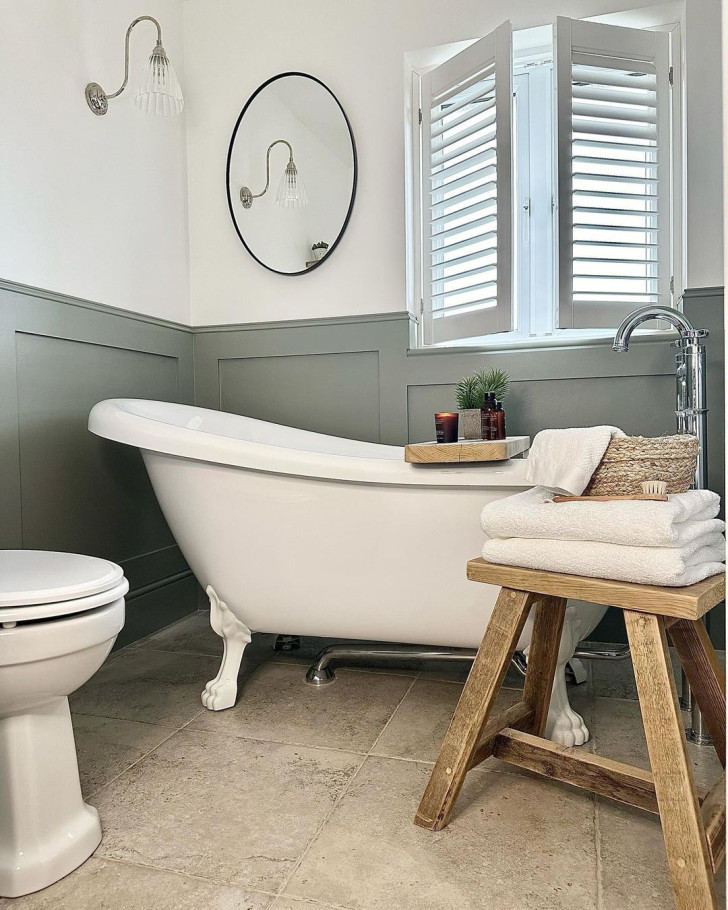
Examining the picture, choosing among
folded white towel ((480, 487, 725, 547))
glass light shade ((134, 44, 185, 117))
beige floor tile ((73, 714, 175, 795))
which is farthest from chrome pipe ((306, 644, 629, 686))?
glass light shade ((134, 44, 185, 117))

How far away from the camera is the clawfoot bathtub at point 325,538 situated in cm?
162

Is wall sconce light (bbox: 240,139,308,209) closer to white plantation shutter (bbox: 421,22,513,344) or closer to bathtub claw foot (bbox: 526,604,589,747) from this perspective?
white plantation shutter (bbox: 421,22,513,344)

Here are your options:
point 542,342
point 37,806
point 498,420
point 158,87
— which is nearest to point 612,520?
point 498,420

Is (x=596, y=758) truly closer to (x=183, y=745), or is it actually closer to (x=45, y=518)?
(x=183, y=745)

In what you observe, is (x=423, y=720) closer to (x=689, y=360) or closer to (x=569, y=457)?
(x=569, y=457)

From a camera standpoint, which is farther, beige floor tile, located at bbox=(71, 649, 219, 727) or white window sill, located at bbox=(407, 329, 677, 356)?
white window sill, located at bbox=(407, 329, 677, 356)

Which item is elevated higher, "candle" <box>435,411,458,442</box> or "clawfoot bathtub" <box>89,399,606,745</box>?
"candle" <box>435,411,458,442</box>

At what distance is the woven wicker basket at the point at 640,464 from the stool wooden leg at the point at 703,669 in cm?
24

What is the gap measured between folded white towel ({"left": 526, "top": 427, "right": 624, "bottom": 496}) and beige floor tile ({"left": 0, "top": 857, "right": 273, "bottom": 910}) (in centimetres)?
80

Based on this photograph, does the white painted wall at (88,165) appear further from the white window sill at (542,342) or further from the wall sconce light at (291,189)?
the white window sill at (542,342)

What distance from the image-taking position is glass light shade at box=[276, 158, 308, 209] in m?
2.60

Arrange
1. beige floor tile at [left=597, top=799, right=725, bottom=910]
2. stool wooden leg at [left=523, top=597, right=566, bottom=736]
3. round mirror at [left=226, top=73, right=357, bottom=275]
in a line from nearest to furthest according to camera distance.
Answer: beige floor tile at [left=597, top=799, right=725, bottom=910]
stool wooden leg at [left=523, top=597, right=566, bottom=736]
round mirror at [left=226, top=73, right=357, bottom=275]

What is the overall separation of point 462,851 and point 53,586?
81cm

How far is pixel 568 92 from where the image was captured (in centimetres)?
214
